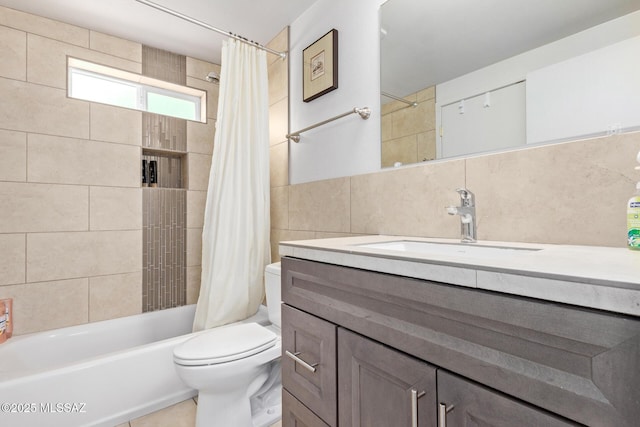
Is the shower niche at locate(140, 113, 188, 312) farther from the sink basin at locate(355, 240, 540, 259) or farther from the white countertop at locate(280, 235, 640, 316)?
the white countertop at locate(280, 235, 640, 316)

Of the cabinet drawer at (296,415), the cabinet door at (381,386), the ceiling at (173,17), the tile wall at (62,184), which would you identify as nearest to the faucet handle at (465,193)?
the cabinet door at (381,386)

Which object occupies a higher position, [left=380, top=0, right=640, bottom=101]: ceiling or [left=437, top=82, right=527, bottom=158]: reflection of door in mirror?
[left=380, top=0, right=640, bottom=101]: ceiling

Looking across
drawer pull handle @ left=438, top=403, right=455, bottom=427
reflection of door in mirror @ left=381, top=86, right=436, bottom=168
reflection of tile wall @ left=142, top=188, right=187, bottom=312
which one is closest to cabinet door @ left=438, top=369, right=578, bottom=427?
drawer pull handle @ left=438, top=403, right=455, bottom=427

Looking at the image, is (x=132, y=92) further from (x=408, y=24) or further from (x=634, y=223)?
(x=634, y=223)

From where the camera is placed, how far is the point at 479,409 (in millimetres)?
535

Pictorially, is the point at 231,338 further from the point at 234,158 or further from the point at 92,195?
the point at 92,195

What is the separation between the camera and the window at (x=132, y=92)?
86.4 inches

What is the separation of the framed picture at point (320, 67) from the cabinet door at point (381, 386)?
1.49 meters

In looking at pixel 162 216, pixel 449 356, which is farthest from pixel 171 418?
pixel 449 356

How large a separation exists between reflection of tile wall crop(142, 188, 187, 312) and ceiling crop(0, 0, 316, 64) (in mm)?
1155

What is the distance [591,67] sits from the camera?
35.1 inches

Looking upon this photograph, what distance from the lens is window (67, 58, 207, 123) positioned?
86.4 inches

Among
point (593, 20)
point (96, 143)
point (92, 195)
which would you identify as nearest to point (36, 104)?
point (96, 143)

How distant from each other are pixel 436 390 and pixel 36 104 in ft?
8.91
